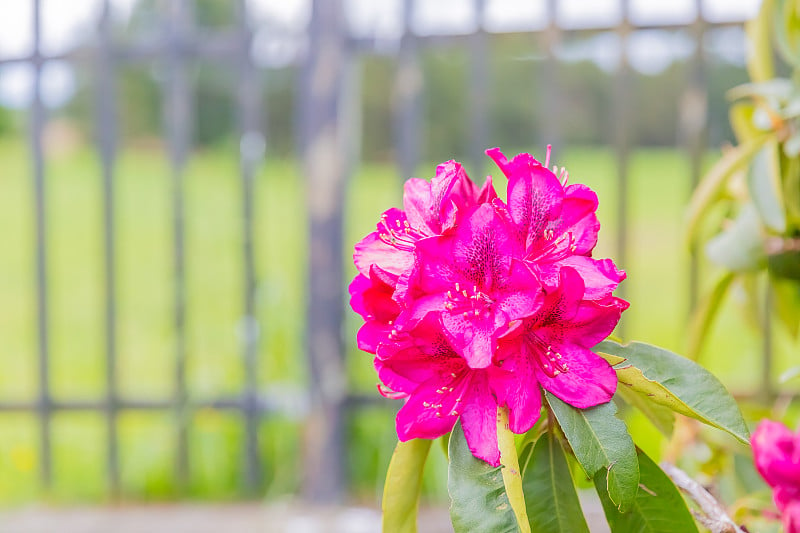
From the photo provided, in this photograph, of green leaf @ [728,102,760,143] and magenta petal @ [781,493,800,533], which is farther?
green leaf @ [728,102,760,143]

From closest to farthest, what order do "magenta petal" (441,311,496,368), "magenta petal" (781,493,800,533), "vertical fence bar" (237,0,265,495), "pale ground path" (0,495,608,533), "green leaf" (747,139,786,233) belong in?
"magenta petal" (441,311,496,368) < "magenta petal" (781,493,800,533) < "green leaf" (747,139,786,233) < "pale ground path" (0,495,608,533) < "vertical fence bar" (237,0,265,495)

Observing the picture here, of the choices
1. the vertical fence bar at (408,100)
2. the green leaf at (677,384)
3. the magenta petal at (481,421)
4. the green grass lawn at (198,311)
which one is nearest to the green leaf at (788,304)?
the green leaf at (677,384)

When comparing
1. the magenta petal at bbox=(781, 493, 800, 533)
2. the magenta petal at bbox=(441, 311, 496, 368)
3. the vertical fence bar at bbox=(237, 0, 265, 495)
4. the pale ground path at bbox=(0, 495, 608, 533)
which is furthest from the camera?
the vertical fence bar at bbox=(237, 0, 265, 495)

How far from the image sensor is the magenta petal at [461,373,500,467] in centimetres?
42

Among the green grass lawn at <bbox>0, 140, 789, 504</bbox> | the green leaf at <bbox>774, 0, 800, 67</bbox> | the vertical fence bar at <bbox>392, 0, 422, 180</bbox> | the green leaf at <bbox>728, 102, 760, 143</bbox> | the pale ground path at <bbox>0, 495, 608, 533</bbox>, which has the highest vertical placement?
the vertical fence bar at <bbox>392, 0, 422, 180</bbox>

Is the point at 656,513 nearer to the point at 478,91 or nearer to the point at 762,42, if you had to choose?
the point at 762,42

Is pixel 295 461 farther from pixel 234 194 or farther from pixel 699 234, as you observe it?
pixel 234 194

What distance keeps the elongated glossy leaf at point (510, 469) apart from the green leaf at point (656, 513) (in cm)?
8

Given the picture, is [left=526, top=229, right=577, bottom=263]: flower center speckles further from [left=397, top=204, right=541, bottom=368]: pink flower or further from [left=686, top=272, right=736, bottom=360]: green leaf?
[left=686, top=272, right=736, bottom=360]: green leaf

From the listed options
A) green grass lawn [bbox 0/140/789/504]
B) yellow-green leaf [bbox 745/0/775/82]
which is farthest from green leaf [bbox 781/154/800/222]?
green grass lawn [bbox 0/140/789/504]

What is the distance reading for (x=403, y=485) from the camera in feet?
1.55

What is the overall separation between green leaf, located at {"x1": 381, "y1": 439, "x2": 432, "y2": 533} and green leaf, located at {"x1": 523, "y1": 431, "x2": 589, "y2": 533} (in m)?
0.07

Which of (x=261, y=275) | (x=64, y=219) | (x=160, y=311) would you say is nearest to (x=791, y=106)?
(x=261, y=275)

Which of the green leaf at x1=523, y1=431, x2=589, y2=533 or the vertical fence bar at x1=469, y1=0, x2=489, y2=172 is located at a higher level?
the vertical fence bar at x1=469, y1=0, x2=489, y2=172
